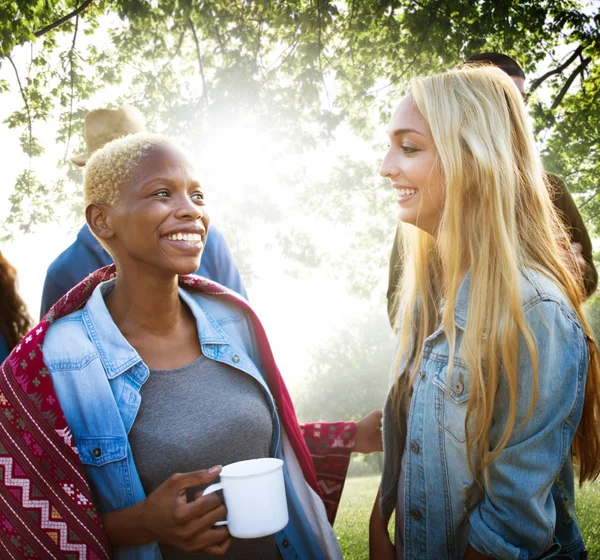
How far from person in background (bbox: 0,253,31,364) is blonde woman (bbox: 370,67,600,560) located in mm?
2810

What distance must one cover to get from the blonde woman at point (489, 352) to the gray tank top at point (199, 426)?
0.63 metres

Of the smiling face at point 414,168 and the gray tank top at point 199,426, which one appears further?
the smiling face at point 414,168

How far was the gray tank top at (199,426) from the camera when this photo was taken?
6.33 ft

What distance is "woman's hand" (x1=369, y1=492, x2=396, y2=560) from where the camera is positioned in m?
2.37

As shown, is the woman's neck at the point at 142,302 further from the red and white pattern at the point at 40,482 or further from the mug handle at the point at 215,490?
the mug handle at the point at 215,490

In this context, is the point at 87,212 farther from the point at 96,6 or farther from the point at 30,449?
the point at 96,6

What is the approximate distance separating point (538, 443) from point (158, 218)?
62.5 inches

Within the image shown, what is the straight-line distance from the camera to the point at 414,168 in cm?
210

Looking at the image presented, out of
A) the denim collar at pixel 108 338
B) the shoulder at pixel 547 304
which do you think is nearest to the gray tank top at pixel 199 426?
the denim collar at pixel 108 338

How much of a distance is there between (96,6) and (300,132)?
409cm

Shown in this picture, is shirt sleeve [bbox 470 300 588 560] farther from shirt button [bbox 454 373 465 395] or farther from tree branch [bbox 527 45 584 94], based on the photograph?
tree branch [bbox 527 45 584 94]

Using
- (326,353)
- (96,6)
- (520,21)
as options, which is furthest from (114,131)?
(326,353)

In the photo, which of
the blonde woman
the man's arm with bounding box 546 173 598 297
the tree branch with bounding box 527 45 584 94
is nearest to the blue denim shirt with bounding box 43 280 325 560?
the blonde woman

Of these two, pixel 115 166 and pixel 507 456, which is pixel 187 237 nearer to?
pixel 115 166
